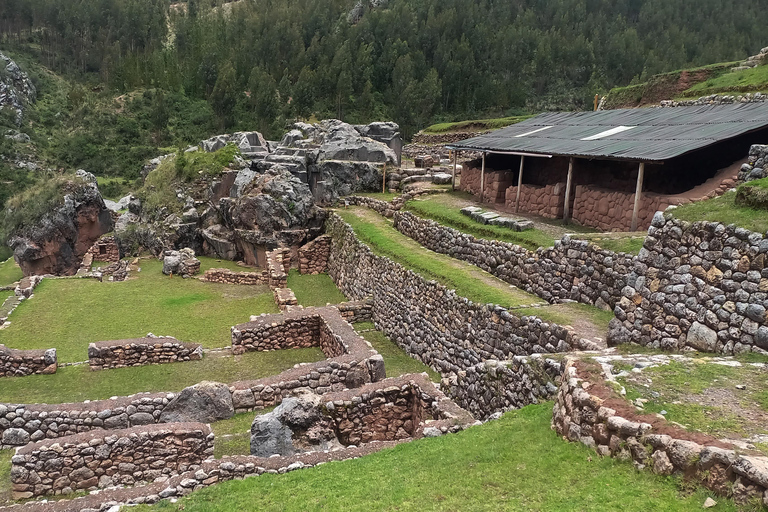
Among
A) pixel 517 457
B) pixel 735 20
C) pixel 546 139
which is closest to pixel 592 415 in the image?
pixel 517 457

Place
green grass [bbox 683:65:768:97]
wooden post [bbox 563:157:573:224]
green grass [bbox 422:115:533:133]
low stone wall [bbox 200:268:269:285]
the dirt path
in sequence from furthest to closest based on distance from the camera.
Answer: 1. green grass [bbox 422:115:533:133]
2. green grass [bbox 683:65:768:97]
3. low stone wall [bbox 200:268:269:285]
4. wooden post [bbox 563:157:573:224]
5. the dirt path

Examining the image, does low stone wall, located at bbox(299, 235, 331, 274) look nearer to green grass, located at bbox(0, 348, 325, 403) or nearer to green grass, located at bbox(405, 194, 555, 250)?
green grass, located at bbox(405, 194, 555, 250)

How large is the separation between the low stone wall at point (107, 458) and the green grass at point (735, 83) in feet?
101

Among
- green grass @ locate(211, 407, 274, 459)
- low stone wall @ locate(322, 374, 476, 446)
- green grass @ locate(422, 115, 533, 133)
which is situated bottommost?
green grass @ locate(211, 407, 274, 459)

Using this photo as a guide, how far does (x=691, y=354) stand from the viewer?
306 inches

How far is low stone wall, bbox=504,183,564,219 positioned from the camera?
61.1ft

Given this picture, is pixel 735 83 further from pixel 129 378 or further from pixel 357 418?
pixel 129 378

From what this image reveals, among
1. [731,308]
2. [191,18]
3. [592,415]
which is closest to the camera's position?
[592,415]

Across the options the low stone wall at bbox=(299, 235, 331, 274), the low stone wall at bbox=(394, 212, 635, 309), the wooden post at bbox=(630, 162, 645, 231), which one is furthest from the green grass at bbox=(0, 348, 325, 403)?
the low stone wall at bbox=(299, 235, 331, 274)

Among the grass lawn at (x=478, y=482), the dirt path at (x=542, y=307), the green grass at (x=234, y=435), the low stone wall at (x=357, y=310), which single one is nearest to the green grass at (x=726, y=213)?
the dirt path at (x=542, y=307)

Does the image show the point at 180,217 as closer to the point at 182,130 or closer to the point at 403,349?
the point at 403,349

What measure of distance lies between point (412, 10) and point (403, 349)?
3306 inches

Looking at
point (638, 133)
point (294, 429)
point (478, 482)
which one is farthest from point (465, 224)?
point (478, 482)

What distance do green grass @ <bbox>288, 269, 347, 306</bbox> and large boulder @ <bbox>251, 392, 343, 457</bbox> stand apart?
36.9ft
